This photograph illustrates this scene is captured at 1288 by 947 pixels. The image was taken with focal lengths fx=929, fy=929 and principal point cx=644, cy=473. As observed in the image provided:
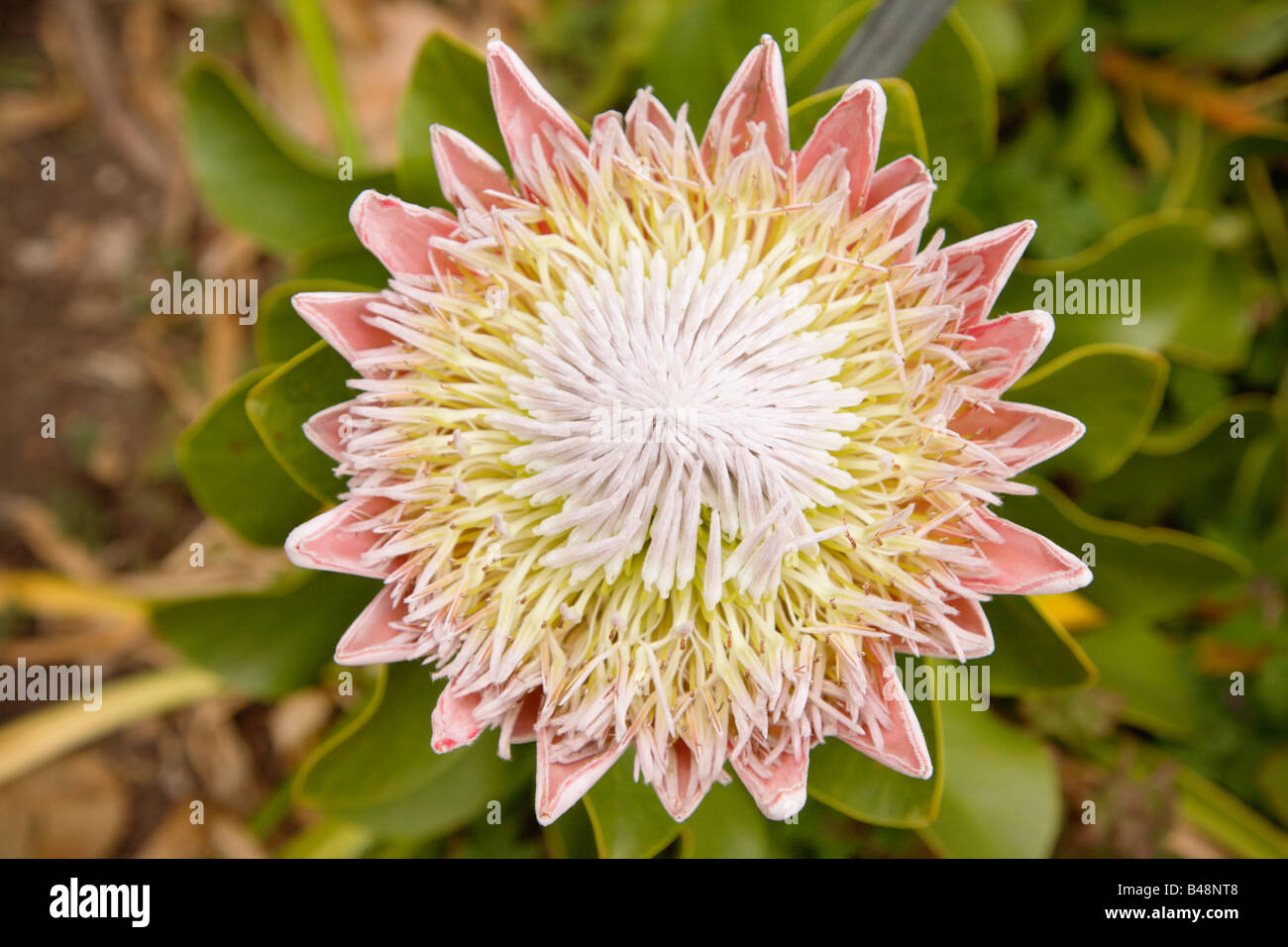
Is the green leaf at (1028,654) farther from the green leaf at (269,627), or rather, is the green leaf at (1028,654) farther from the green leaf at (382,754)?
the green leaf at (269,627)

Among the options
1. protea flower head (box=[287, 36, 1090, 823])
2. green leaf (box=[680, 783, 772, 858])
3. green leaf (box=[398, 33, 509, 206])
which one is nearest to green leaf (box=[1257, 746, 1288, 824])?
green leaf (box=[680, 783, 772, 858])

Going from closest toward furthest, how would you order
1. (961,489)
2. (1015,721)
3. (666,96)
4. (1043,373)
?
1. (961,489)
2. (1043,373)
3. (666,96)
4. (1015,721)

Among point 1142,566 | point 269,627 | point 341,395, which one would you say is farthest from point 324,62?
point 1142,566

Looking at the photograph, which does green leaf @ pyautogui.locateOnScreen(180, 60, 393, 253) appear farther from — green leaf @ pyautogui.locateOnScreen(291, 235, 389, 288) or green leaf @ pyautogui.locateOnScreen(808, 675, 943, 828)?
green leaf @ pyautogui.locateOnScreen(808, 675, 943, 828)

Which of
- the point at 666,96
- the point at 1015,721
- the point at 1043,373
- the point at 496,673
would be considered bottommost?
the point at 1015,721

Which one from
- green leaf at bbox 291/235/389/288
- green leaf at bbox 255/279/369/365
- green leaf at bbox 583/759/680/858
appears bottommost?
green leaf at bbox 583/759/680/858
